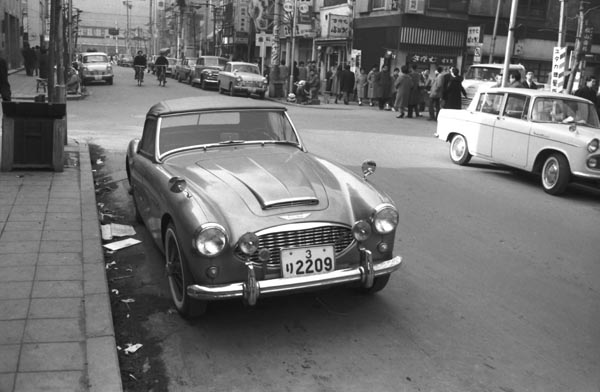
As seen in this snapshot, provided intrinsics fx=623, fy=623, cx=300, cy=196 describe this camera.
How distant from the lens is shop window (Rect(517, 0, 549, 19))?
109ft

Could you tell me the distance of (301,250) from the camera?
417 centimetres

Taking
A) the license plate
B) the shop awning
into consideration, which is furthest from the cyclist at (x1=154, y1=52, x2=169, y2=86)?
the license plate

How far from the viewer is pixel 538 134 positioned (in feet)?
33.0

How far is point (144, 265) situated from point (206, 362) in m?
2.07

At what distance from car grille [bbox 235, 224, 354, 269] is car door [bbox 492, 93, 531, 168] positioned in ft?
22.9

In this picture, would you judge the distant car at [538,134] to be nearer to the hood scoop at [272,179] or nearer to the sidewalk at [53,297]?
the hood scoop at [272,179]

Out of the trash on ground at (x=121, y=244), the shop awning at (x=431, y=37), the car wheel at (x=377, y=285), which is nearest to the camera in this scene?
the car wheel at (x=377, y=285)

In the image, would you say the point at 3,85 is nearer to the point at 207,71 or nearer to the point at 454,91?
the point at 454,91

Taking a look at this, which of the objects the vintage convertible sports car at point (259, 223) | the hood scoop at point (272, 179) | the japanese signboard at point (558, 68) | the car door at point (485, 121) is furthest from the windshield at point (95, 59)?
the hood scoop at point (272, 179)

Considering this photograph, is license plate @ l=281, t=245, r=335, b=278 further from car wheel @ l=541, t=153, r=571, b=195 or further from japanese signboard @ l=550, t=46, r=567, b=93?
japanese signboard @ l=550, t=46, r=567, b=93

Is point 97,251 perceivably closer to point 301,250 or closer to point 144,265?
point 144,265

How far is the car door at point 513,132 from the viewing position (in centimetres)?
1041

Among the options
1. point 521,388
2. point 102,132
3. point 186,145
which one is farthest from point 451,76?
point 521,388

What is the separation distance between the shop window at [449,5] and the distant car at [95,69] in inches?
656
